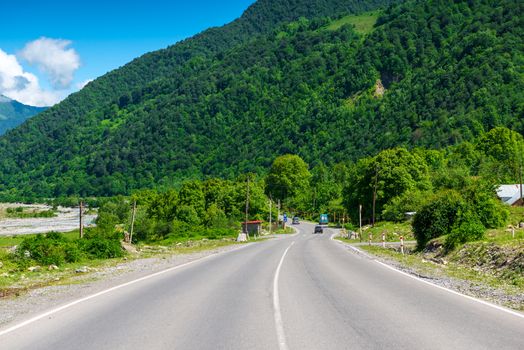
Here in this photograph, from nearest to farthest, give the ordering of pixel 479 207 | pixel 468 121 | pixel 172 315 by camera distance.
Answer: pixel 172 315
pixel 479 207
pixel 468 121

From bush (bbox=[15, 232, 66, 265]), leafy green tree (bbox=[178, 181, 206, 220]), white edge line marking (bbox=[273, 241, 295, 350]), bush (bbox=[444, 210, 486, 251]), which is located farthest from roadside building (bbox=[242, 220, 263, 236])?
white edge line marking (bbox=[273, 241, 295, 350])

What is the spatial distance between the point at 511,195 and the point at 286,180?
251 ft

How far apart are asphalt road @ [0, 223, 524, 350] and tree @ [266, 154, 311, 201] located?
440ft

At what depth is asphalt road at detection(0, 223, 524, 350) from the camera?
8.26 metres

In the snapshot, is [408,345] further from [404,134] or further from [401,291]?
[404,134]

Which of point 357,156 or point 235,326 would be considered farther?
point 357,156

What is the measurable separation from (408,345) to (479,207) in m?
27.1

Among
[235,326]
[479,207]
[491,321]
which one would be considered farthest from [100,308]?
[479,207]

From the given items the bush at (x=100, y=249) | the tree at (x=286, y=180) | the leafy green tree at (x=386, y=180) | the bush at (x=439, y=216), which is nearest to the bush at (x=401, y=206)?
the leafy green tree at (x=386, y=180)

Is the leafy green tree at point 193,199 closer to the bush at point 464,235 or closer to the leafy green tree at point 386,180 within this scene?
the leafy green tree at point 386,180

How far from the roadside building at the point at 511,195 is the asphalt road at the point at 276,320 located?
65664 mm

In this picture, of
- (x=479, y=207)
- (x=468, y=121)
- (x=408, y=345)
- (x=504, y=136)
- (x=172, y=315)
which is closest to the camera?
(x=408, y=345)

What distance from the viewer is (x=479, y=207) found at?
32625mm

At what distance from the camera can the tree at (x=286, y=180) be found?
150387 mm
